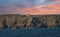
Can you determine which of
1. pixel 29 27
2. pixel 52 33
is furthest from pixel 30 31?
pixel 52 33

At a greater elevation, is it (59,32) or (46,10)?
(46,10)

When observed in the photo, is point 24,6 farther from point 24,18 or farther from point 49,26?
point 49,26

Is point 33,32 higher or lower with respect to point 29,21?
lower

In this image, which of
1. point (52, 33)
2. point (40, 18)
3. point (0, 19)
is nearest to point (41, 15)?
point (40, 18)

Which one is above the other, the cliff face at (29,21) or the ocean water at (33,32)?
the cliff face at (29,21)

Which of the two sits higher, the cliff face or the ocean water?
the cliff face

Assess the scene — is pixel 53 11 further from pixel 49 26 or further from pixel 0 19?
pixel 0 19
